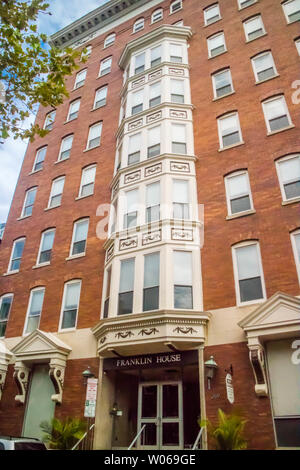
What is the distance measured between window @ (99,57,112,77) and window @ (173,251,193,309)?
1784cm

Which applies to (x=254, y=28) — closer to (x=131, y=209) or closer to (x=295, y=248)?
(x=131, y=209)

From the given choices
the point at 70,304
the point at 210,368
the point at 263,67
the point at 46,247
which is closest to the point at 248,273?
the point at 210,368

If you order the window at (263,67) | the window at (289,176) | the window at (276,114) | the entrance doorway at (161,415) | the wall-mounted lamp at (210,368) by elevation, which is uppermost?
the window at (263,67)

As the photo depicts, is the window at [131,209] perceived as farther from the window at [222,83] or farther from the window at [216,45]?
the window at [216,45]

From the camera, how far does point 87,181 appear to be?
66.7 feet

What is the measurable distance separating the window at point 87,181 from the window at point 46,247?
278 centimetres

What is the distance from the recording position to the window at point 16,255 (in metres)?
19.8

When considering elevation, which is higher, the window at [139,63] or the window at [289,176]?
the window at [139,63]

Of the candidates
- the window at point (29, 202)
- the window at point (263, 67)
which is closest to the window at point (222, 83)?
the window at point (263, 67)

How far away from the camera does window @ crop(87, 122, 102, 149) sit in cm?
2186

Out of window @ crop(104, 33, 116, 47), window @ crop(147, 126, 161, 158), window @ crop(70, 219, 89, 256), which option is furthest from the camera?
window @ crop(104, 33, 116, 47)

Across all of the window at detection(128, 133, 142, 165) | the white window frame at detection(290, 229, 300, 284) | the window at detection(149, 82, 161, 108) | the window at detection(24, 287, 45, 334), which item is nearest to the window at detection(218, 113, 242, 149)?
the window at detection(149, 82, 161, 108)

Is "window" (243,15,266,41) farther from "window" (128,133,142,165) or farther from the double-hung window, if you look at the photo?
"window" (128,133,142,165)

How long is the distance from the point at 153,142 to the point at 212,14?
11.7m
